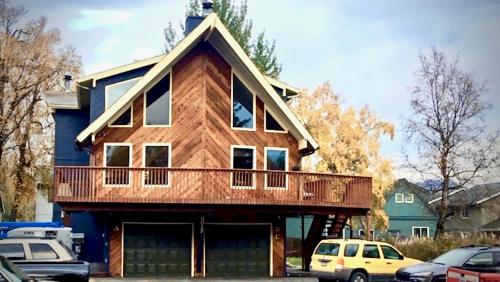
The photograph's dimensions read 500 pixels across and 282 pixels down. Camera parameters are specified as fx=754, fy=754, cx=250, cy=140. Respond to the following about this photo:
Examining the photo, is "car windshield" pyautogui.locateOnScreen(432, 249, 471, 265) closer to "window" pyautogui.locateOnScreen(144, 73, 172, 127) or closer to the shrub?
the shrub

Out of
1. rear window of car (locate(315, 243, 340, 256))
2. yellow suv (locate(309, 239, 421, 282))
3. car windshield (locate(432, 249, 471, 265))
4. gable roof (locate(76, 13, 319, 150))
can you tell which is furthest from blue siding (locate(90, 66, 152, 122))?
car windshield (locate(432, 249, 471, 265))

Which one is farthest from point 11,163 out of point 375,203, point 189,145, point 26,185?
point 375,203

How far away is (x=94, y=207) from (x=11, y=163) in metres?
17.3

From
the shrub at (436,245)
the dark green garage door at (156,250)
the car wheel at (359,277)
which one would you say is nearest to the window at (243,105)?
the dark green garage door at (156,250)

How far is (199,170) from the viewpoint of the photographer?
29.0 m

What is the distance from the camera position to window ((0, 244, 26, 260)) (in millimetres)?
17547

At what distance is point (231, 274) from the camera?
3095 cm

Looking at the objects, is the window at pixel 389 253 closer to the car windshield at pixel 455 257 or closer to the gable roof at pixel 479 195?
the car windshield at pixel 455 257

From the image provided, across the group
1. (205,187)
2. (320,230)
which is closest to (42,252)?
(205,187)

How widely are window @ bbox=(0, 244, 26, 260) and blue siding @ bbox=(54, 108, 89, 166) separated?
62.0ft

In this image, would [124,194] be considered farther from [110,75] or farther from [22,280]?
[22,280]

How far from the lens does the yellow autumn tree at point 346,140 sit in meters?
55.1

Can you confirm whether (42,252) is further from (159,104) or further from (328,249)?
(159,104)

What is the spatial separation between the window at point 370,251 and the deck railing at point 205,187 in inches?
189
